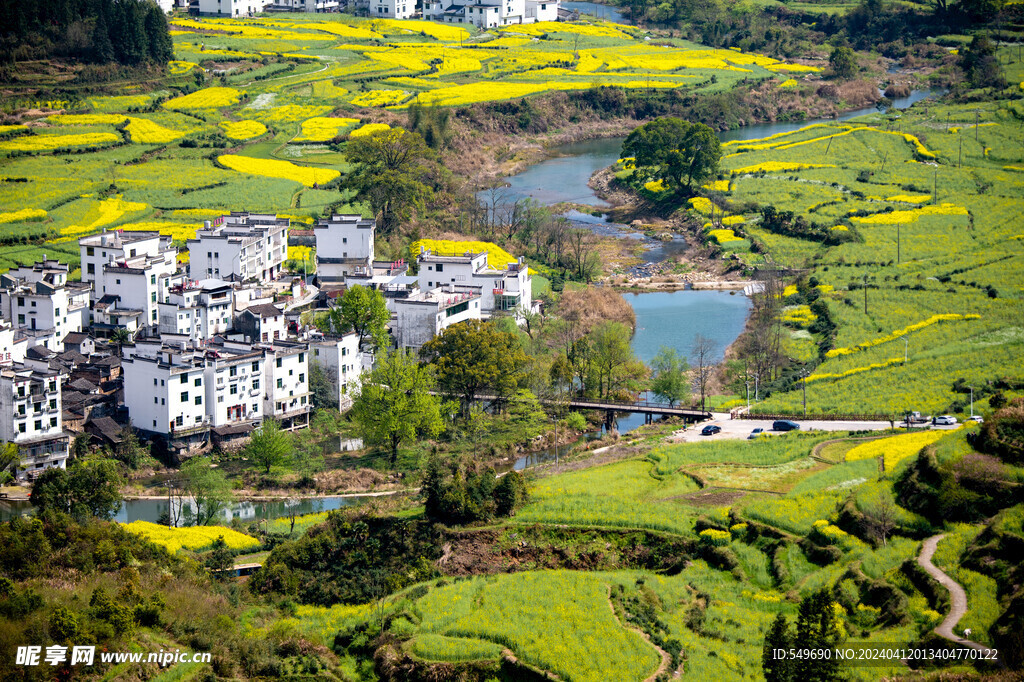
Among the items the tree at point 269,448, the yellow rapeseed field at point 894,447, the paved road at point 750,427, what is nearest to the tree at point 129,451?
the tree at point 269,448

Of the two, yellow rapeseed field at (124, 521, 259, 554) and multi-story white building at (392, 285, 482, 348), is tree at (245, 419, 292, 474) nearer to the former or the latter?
yellow rapeseed field at (124, 521, 259, 554)

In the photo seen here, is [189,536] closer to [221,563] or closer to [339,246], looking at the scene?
[221,563]

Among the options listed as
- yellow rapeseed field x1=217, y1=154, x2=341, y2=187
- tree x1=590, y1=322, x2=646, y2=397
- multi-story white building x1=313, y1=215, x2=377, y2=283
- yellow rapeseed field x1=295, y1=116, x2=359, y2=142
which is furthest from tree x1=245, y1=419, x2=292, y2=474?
yellow rapeseed field x1=295, y1=116, x2=359, y2=142

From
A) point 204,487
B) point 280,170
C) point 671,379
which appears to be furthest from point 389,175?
point 204,487

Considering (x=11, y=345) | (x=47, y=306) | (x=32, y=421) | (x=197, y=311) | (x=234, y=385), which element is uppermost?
(x=47, y=306)

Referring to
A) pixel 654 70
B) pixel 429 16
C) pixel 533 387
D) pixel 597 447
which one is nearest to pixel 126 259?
pixel 533 387
